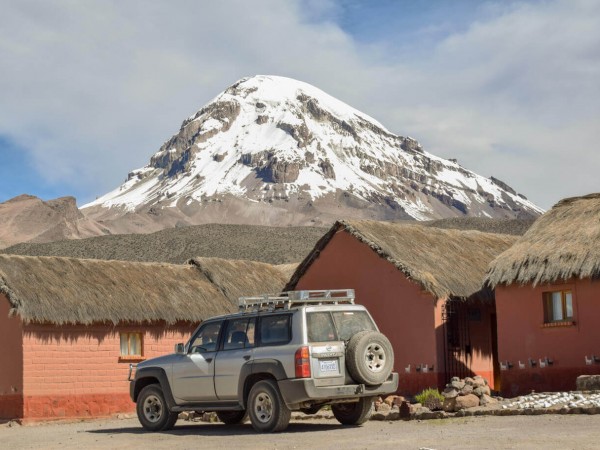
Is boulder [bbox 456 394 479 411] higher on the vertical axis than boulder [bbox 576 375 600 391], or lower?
lower

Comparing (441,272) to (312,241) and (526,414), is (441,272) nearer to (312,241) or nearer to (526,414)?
(526,414)

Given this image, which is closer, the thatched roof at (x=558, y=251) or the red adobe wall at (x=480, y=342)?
the thatched roof at (x=558, y=251)

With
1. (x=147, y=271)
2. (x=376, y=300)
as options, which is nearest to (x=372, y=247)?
(x=376, y=300)

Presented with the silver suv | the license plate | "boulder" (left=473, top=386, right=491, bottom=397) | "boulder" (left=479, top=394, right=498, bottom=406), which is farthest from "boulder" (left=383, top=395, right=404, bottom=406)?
the license plate

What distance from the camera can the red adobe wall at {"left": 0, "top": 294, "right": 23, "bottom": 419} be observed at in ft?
75.4

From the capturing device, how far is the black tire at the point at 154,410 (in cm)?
1638

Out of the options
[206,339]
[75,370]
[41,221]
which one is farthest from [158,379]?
[41,221]

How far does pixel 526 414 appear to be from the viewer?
613 inches

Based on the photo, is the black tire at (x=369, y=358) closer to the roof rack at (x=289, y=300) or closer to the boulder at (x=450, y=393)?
the roof rack at (x=289, y=300)

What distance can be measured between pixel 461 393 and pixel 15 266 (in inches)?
473

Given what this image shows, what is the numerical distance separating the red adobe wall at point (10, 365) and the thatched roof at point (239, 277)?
24.0 feet

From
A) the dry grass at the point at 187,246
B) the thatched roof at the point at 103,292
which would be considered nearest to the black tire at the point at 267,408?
the thatched roof at the point at 103,292

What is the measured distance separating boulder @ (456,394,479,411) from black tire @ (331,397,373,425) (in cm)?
249

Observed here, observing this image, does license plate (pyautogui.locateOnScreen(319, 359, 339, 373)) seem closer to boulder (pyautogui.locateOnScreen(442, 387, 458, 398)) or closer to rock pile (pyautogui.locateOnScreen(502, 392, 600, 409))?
rock pile (pyautogui.locateOnScreen(502, 392, 600, 409))
